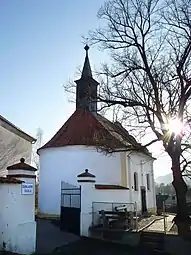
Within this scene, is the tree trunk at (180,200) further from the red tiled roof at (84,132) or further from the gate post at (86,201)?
the gate post at (86,201)

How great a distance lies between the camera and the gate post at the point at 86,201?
12961mm

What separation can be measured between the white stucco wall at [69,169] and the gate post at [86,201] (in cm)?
540

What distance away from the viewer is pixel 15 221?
910cm

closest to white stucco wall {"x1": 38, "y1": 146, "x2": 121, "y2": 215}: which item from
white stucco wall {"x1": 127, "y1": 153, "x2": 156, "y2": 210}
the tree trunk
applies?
white stucco wall {"x1": 127, "y1": 153, "x2": 156, "y2": 210}

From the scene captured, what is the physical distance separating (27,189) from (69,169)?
966 cm

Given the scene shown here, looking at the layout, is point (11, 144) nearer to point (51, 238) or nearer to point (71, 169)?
point (71, 169)

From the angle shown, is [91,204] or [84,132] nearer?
[91,204]

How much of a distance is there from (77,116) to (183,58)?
10.7m

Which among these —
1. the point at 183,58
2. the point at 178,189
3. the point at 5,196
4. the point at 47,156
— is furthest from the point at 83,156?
the point at 5,196

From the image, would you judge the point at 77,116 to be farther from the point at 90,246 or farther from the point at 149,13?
the point at 90,246

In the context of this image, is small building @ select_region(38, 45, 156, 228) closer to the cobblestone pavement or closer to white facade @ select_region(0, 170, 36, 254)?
the cobblestone pavement

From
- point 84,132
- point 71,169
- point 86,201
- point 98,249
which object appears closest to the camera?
point 98,249

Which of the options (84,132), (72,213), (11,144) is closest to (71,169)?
(84,132)

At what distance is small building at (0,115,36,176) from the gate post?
19.2 feet
